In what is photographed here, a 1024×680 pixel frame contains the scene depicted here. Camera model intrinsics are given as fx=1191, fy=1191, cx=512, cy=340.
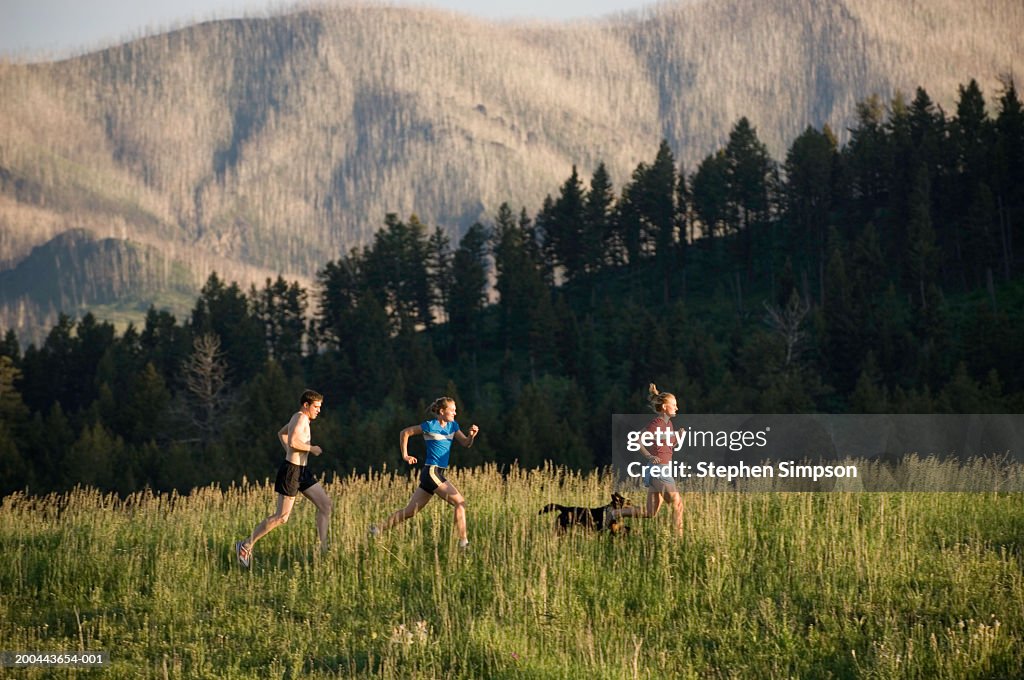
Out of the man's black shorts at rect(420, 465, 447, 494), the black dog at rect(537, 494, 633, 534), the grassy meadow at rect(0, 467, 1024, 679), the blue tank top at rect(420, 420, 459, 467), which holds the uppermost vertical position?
the blue tank top at rect(420, 420, 459, 467)

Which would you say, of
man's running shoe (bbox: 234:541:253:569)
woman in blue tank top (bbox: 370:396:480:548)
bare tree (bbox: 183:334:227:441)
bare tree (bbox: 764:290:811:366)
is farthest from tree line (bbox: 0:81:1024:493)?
man's running shoe (bbox: 234:541:253:569)

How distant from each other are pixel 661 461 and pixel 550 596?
89.4 inches

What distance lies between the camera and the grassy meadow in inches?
428

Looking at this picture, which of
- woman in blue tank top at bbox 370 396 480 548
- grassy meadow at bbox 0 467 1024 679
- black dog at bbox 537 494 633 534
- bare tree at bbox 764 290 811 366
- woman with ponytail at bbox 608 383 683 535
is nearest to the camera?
grassy meadow at bbox 0 467 1024 679

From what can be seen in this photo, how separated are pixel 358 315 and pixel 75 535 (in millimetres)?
114292

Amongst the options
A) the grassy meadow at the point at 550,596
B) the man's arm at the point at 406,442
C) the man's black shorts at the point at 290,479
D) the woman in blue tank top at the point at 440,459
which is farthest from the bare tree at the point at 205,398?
the man's arm at the point at 406,442

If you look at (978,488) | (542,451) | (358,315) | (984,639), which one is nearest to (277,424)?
(542,451)

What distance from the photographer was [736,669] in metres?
10.8

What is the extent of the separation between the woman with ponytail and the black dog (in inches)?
5.6

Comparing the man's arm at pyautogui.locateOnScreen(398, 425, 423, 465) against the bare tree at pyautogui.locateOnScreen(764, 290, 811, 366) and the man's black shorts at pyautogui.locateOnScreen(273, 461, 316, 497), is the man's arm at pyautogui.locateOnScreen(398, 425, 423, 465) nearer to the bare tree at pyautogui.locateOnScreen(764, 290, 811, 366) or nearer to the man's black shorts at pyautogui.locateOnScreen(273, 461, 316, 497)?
the man's black shorts at pyautogui.locateOnScreen(273, 461, 316, 497)

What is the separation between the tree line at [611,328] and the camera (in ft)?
282

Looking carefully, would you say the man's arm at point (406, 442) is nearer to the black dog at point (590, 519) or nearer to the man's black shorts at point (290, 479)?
the man's black shorts at point (290, 479)

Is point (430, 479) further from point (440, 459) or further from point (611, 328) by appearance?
point (611, 328)

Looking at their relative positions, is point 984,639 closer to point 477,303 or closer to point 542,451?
point 542,451
